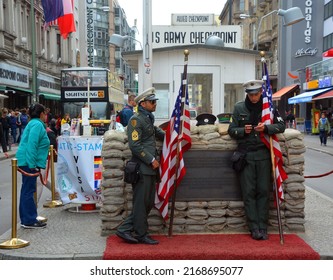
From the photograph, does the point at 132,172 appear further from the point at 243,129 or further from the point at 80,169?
the point at 80,169

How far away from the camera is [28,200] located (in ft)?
22.1

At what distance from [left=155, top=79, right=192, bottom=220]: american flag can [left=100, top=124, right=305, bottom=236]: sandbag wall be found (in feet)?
0.85

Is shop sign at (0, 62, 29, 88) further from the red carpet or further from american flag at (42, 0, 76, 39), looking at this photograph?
the red carpet

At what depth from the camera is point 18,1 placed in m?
32.5

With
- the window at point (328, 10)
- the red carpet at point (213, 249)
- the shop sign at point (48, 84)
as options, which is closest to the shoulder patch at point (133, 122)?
the red carpet at point (213, 249)

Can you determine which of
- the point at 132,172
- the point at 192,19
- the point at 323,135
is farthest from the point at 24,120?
the point at 132,172

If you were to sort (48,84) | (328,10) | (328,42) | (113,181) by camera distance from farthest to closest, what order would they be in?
(328,42)
(328,10)
(48,84)
(113,181)

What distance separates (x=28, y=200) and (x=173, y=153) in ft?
7.58

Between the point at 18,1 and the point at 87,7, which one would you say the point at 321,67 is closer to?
the point at 18,1

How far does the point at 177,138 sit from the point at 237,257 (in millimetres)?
1674

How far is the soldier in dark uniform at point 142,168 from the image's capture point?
562 centimetres

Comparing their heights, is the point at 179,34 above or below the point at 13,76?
below

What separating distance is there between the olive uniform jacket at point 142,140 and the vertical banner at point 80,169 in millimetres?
2119

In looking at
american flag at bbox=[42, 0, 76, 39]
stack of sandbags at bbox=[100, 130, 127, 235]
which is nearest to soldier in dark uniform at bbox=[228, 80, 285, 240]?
stack of sandbags at bbox=[100, 130, 127, 235]
